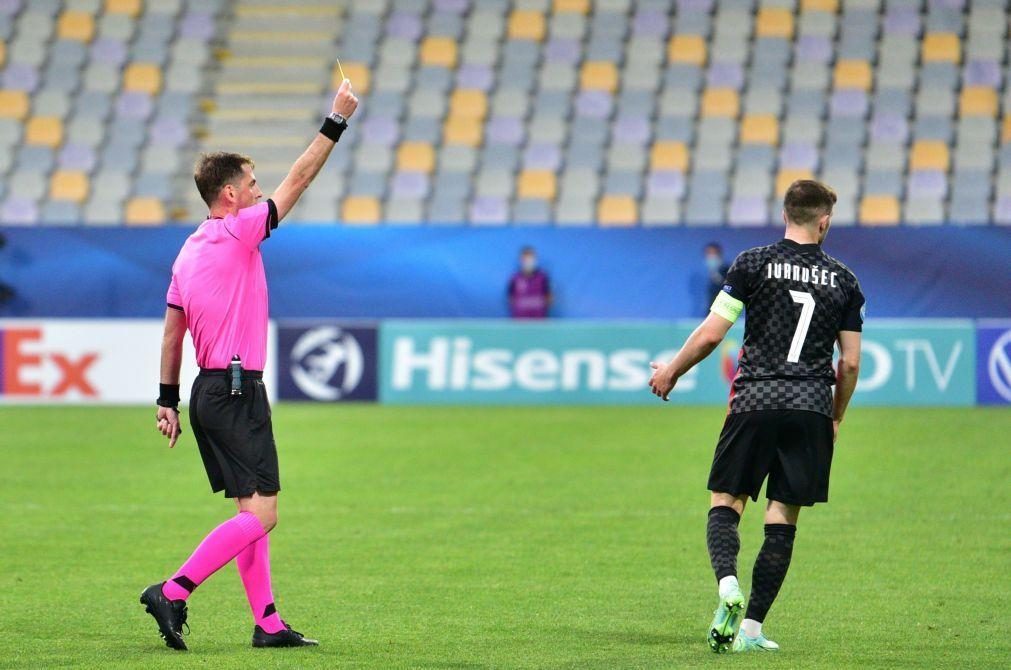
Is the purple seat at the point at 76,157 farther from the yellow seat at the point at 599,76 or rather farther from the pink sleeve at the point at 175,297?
the pink sleeve at the point at 175,297

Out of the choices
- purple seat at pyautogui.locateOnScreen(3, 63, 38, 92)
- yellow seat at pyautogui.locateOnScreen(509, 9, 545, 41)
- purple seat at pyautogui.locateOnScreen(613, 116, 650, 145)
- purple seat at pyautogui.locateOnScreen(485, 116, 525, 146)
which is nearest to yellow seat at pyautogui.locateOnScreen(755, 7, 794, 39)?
purple seat at pyautogui.locateOnScreen(613, 116, 650, 145)

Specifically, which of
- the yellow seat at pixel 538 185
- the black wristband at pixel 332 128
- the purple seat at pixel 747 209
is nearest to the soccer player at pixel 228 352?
the black wristband at pixel 332 128

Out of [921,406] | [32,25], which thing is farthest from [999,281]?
[32,25]

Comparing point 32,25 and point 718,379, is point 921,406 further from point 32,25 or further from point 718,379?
point 32,25

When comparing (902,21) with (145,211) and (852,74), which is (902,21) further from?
(145,211)

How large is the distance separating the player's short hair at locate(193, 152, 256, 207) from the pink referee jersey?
12cm

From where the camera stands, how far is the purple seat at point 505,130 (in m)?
26.3

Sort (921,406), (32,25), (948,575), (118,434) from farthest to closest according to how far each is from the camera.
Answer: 1. (32,25)
2. (921,406)
3. (118,434)
4. (948,575)

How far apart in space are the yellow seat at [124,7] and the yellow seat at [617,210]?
31.2ft

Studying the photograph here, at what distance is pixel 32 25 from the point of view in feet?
94.5

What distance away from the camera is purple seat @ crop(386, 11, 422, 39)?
28000 mm

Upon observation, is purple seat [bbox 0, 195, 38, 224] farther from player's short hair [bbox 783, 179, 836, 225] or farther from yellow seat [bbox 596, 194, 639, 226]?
player's short hair [bbox 783, 179, 836, 225]

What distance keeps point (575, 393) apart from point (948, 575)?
12.4m

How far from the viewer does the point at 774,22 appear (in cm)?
2703
